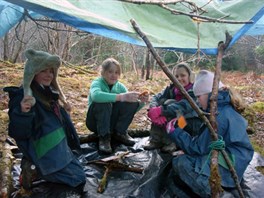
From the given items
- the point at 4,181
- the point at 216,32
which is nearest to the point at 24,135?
the point at 4,181

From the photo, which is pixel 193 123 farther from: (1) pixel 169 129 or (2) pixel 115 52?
(2) pixel 115 52

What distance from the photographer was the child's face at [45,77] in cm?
218

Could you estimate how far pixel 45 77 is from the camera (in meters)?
2.21

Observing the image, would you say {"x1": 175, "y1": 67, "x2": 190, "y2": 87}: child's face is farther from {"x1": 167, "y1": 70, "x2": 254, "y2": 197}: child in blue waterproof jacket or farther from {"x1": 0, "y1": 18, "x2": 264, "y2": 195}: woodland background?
{"x1": 167, "y1": 70, "x2": 254, "y2": 197}: child in blue waterproof jacket

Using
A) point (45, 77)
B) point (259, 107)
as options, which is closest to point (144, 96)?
point (45, 77)

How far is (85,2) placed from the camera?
236 centimetres

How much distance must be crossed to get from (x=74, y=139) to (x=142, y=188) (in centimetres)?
68

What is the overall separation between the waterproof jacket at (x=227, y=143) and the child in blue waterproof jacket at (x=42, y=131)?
834mm

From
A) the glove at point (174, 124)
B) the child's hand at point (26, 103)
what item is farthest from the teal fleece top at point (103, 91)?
the child's hand at point (26, 103)

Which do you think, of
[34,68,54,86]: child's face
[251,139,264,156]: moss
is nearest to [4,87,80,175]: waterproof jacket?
[34,68,54,86]: child's face

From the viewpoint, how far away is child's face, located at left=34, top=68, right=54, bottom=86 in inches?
85.8

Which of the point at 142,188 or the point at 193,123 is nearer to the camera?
the point at 142,188

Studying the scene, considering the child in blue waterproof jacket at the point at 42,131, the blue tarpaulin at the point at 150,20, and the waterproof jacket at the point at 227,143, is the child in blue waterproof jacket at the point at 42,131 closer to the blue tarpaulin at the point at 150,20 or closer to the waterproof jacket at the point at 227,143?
the blue tarpaulin at the point at 150,20

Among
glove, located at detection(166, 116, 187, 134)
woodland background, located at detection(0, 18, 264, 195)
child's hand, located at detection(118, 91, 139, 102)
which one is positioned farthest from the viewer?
woodland background, located at detection(0, 18, 264, 195)
